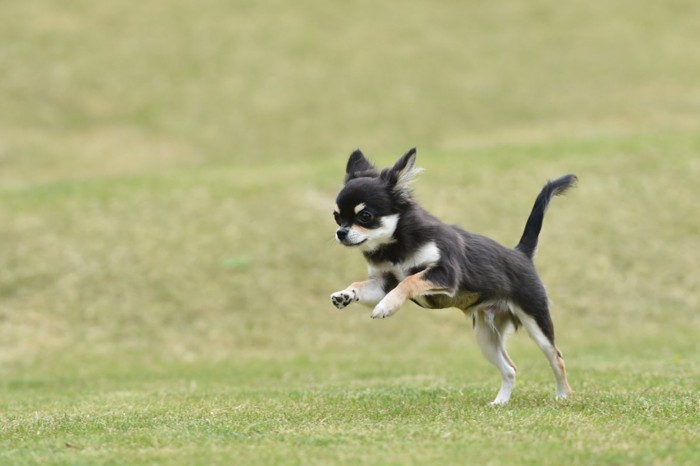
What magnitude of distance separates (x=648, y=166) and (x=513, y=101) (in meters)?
14.9

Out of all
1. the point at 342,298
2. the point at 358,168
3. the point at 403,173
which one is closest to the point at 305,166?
the point at 358,168

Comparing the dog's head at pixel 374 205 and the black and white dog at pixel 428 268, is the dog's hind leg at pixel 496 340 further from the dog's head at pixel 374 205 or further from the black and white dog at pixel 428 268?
the dog's head at pixel 374 205

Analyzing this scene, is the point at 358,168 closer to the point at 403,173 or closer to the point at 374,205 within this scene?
the point at 403,173

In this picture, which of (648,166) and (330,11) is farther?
(330,11)

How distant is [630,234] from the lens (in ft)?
84.2

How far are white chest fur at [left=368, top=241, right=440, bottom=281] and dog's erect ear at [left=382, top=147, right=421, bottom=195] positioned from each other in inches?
24.6

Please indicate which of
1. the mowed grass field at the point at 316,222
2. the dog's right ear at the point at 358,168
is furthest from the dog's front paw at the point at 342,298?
the dog's right ear at the point at 358,168

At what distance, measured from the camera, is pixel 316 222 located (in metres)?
25.8

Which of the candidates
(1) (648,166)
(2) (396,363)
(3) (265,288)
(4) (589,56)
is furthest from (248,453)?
(4) (589,56)

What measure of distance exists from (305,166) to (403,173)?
826 inches

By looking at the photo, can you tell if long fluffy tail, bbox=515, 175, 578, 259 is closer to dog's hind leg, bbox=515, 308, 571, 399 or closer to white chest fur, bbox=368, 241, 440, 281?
dog's hind leg, bbox=515, 308, 571, 399

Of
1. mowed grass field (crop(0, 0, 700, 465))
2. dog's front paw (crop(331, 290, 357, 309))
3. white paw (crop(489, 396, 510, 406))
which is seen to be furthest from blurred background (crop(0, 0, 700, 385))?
dog's front paw (crop(331, 290, 357, 309))

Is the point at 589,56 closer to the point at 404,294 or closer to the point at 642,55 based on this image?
the point at 642,55

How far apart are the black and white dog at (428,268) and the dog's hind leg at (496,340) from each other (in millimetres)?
11
